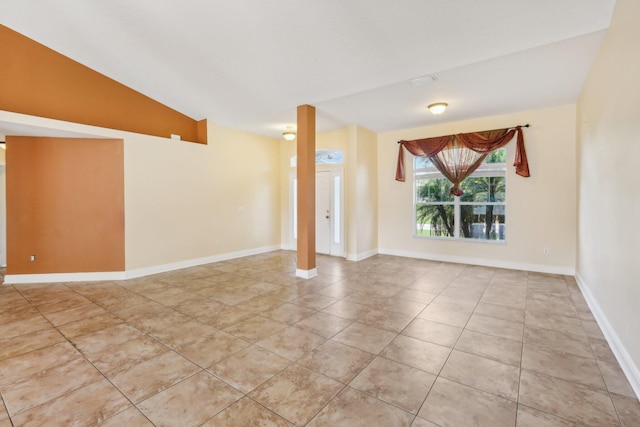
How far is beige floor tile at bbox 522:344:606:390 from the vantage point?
2127 millimetres

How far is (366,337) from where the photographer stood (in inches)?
109

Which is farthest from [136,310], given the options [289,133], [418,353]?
[289,133]

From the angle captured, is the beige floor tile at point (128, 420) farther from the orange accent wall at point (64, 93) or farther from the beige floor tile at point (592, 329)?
the orange accent wall at point (64, 93)

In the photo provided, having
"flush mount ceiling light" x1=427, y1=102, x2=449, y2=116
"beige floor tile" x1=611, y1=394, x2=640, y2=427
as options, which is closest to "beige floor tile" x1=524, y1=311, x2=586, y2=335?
"beige floor tile" x1=611, y1=394, x2=640, y2=427

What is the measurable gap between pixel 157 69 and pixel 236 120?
5.84 ft

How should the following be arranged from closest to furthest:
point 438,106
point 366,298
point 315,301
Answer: point 315,301 < point 366,298 < point 438,106

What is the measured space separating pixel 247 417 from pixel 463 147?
5.79 meters

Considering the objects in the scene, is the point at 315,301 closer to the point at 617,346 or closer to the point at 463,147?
the point at 617,346

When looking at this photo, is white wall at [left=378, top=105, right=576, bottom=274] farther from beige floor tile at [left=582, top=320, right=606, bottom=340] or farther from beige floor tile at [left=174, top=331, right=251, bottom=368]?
beige floor tile at [left=174, top=331, right=251, bottom=368]

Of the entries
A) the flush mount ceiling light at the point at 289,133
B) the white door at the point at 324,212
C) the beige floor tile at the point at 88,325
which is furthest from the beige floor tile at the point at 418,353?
the flush mount ceiling light at the point at 289,133

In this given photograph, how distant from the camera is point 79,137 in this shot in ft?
15.3

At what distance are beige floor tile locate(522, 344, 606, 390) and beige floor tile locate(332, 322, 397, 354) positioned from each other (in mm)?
1116

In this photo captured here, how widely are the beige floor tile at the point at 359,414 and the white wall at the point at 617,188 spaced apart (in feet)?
5.63

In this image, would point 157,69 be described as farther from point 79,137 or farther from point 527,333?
point 527,333
